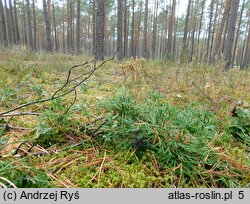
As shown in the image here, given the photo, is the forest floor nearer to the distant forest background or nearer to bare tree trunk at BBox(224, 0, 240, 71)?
the distant forest background

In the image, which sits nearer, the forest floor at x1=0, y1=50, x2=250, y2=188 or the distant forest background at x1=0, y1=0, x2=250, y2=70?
the forest floor at x1=0, y1=50, x2=250, y2=188

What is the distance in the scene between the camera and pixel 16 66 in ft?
13.0

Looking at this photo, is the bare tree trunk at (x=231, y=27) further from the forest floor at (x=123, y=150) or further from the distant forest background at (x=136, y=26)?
the forest floor at (x=123, y=150)

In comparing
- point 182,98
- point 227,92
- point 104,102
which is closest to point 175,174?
point 104,102
